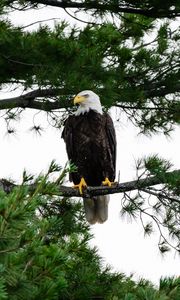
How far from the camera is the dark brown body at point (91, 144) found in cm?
562

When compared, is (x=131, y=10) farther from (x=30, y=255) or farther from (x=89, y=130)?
(x=30, y=255)

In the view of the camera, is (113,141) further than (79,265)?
Yes

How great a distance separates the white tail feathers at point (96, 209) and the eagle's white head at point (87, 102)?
2.10ft

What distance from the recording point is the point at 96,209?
19.7ft

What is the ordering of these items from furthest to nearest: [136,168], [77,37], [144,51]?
[144,51], [77,37], [136,168]

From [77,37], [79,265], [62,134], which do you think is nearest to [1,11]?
[77,37]

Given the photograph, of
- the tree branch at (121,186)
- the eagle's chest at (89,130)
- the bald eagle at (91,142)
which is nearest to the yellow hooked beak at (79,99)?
the bald eagle at (91,142)

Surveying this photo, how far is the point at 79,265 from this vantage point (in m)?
4.24

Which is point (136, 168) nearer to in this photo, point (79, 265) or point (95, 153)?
point (79, 265)

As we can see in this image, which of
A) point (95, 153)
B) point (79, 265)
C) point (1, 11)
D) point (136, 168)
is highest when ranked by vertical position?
point (1, 11)

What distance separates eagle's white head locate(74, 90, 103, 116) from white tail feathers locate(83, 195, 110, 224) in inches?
25.2

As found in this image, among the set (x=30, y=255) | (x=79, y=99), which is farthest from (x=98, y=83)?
(x=30, y=255)

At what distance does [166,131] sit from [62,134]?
2.35 feet

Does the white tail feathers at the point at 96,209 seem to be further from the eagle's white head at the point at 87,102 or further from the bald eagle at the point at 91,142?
the eagle's white head at the point at 87,102
